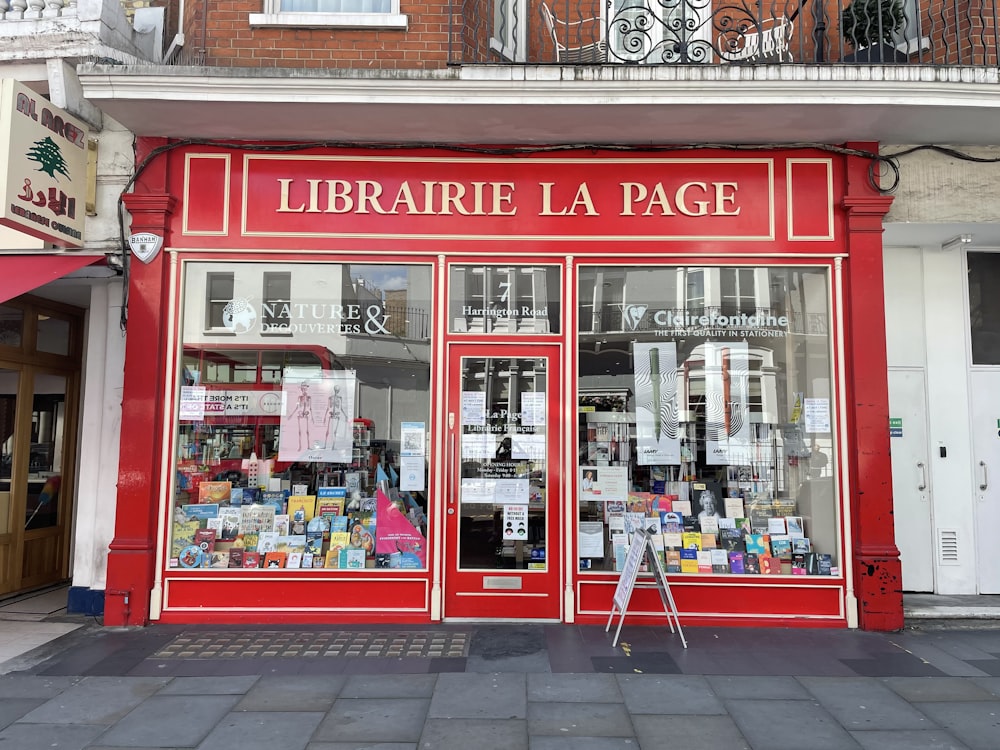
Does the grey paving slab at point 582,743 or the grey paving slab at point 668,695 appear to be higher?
the grey paving slab at point 668,695

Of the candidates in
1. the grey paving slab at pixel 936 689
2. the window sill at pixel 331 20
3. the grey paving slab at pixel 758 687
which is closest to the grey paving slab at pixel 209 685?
the grey paving slab at pixel 758 687

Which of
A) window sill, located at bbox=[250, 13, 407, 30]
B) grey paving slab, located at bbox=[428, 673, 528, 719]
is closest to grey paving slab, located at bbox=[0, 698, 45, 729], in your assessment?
grey paving slab, located at bbox=[428, 673, 528, 719]

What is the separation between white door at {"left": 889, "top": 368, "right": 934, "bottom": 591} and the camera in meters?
6.74

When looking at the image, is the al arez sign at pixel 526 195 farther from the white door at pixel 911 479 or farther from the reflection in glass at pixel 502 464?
the white door at pixel 911 479

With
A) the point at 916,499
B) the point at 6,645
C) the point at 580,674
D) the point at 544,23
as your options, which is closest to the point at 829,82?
the point at 544,23

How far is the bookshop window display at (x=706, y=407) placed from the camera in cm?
631

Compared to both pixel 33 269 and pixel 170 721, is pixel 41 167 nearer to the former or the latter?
pixel 33 269

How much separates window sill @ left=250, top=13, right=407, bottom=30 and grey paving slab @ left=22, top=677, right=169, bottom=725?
18.3 ft

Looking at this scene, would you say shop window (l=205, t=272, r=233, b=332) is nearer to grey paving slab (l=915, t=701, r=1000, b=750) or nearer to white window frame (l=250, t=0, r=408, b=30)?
white window frame (l=250, t=0, r=408, b=30)

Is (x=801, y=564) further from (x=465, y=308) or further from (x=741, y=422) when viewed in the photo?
(x=465, y=308)

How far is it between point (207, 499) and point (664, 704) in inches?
170

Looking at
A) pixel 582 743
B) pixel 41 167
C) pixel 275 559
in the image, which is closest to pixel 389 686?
pixel 582 743

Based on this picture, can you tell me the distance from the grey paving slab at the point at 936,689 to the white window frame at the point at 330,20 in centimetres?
664

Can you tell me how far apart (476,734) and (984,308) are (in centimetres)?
652
